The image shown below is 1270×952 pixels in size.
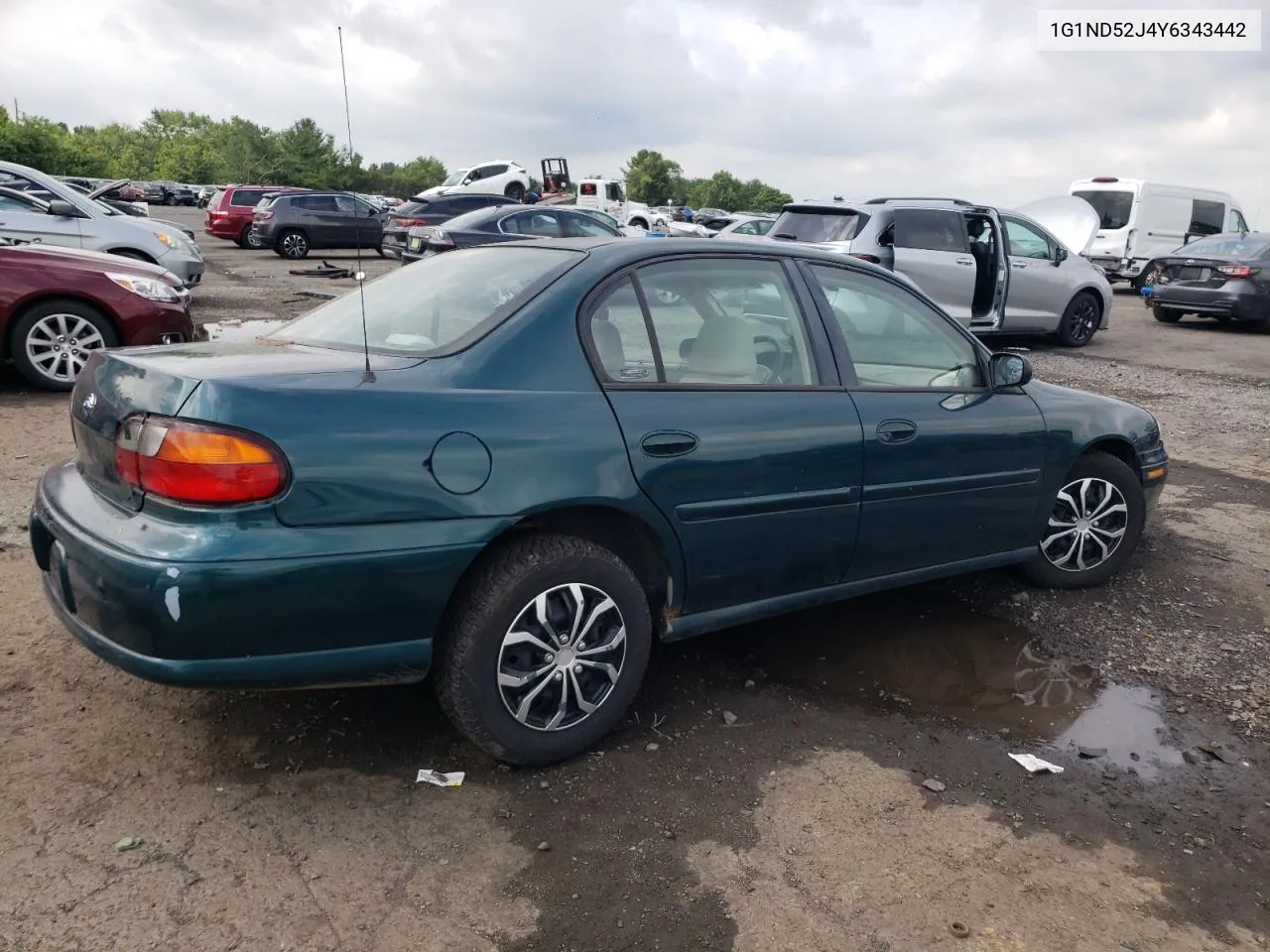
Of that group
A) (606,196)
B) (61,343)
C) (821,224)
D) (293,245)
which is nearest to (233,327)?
(61,343)

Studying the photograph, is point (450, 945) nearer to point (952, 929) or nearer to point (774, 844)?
point (774, 844)

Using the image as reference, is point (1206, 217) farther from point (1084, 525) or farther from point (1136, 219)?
point (1084, 525)

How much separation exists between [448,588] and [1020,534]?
2612mm

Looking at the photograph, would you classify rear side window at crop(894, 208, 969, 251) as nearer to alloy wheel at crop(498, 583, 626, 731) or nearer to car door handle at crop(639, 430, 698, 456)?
car door handle at crop(639, 430, 698, 456)

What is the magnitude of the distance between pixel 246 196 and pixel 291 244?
4136 millimetres

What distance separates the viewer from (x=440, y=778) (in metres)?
2.94

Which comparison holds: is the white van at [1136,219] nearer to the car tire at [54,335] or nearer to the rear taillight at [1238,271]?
the rear taillight at [1238,271]

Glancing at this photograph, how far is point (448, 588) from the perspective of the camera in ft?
8.84

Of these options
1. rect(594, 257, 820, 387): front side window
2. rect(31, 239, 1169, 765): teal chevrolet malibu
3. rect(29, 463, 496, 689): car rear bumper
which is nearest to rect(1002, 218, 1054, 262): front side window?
rect(31, 239, 1169, 765): teal chevrolet malibu

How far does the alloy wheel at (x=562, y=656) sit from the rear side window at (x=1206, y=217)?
22151mm

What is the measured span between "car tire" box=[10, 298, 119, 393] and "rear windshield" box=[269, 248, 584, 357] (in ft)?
14.9

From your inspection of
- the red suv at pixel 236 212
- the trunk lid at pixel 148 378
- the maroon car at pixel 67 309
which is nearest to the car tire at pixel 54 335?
the maroon car at pixel 67 309

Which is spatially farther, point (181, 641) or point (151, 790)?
point (151, 790)

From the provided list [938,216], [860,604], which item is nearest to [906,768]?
[860,604]
